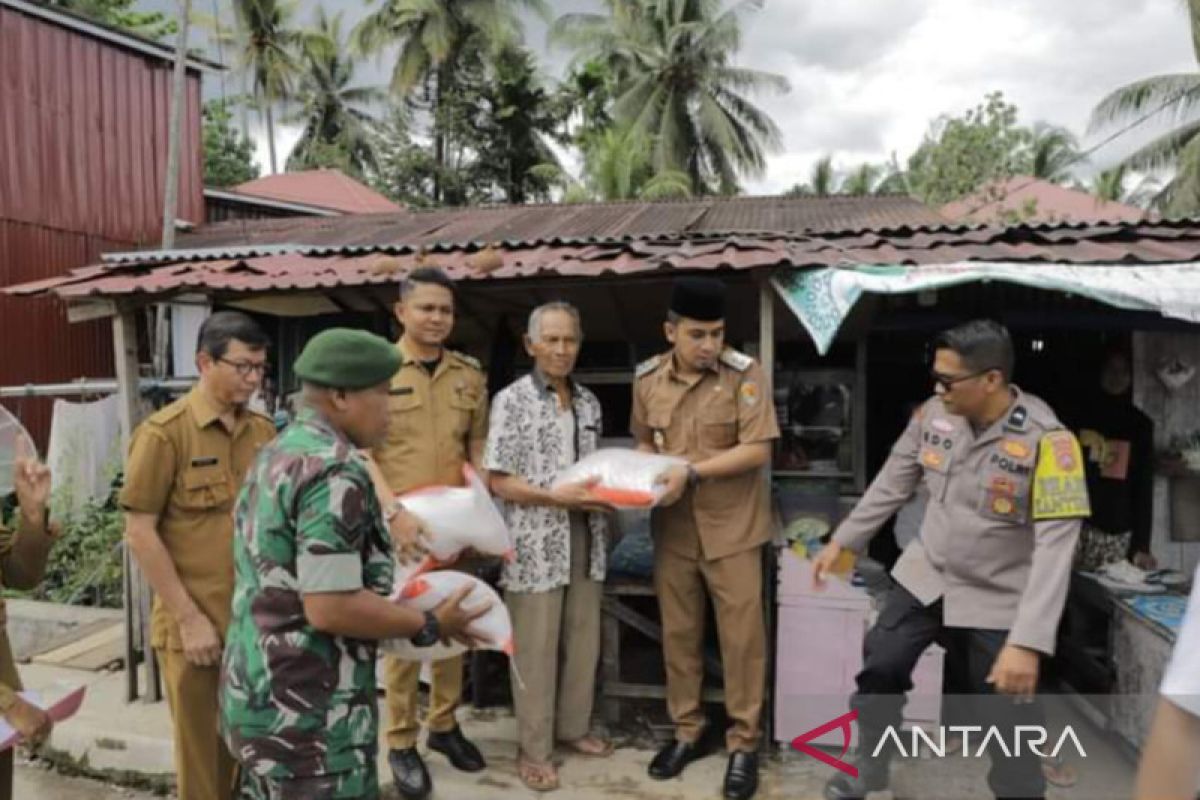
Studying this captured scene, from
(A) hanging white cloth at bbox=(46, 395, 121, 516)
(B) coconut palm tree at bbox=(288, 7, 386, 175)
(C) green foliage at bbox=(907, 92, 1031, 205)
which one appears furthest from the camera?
(B) coconut palm tree at bbox=(288, 7, 386, 175)

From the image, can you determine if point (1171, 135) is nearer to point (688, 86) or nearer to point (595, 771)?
point (688, 86)

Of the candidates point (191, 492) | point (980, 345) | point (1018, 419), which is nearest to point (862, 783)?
point (1018, 419)

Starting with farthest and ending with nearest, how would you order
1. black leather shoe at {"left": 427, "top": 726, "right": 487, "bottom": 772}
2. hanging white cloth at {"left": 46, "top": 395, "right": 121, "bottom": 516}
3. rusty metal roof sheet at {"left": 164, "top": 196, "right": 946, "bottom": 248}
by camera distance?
rusty metal roof sheet at {"left": 164, "top": 196, "right": 946, "bottom": 248} → hanging white cloth at {"left": 46, "top": 395, "right": 121, "bottom": 516} → black leather shoe at {"left": 427, "top": 726, "right": 487, "bottom": 772}

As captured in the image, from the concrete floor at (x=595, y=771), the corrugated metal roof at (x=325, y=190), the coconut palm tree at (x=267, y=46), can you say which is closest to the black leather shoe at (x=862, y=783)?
the concrete floor at (x=595, y=771)

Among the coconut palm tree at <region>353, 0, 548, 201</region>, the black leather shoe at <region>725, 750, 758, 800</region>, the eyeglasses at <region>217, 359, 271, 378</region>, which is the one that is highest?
the coconut palm tree at <region>353, 0, 548, 201</region>

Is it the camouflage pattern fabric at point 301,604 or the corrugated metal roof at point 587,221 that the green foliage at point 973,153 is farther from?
the camouflage pattern fabric at point 301,604

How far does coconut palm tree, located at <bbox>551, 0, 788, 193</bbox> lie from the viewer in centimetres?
1956

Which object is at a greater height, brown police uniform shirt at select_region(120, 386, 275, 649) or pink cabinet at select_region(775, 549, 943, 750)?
brown police uniform shirt at select_region(120, 386, 275, 649)

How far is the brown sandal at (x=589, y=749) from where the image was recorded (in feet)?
11.8

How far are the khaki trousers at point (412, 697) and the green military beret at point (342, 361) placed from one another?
6.03 feet

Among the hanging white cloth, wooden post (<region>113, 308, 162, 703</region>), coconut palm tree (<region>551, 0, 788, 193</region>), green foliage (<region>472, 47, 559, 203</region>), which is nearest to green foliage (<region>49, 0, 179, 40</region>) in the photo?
green foliage (<region>472, 47, 559, 203</region>)

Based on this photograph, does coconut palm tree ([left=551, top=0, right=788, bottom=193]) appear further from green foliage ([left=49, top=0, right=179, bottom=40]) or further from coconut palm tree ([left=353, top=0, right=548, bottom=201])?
green foliage ([left=49, top=0, right=179, bottom=40])

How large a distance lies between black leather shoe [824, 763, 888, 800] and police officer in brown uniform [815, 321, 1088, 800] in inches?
9.7

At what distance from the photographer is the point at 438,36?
20734 millimetres
